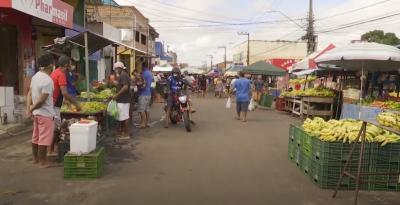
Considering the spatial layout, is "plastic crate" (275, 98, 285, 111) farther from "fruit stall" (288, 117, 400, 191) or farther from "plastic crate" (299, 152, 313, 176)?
"fruit stall" (288, 117, 400, 191)

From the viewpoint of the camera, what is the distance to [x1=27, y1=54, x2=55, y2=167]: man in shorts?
805cm

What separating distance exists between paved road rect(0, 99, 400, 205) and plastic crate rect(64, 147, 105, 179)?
0.56 feet

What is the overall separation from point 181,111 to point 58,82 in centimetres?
550

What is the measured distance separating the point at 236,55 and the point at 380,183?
91552mm

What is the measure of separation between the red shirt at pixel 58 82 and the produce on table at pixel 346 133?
A: 4.57m

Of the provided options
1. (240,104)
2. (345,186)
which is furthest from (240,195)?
(240,104)

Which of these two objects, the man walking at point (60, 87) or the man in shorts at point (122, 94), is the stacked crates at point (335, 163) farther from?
the man in shorts at point (122, 94)

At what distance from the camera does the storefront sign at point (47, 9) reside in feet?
43.4

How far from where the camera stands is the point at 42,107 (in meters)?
8.09

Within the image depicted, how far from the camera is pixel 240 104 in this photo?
58.5 ft

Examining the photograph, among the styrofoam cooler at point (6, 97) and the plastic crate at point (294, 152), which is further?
the styrofoam cooler at point (6, 97)

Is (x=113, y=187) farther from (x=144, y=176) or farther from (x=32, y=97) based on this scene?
(x=32, y=97)

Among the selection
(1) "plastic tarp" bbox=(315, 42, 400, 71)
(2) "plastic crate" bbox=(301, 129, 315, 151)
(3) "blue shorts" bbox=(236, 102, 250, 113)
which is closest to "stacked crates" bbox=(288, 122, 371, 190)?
(2) "plastic crate" bbox=(301, 129, 315, 151)

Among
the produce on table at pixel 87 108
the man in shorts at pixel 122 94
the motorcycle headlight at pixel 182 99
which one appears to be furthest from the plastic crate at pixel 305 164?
the motorcycle headlight at pixel 182 99
